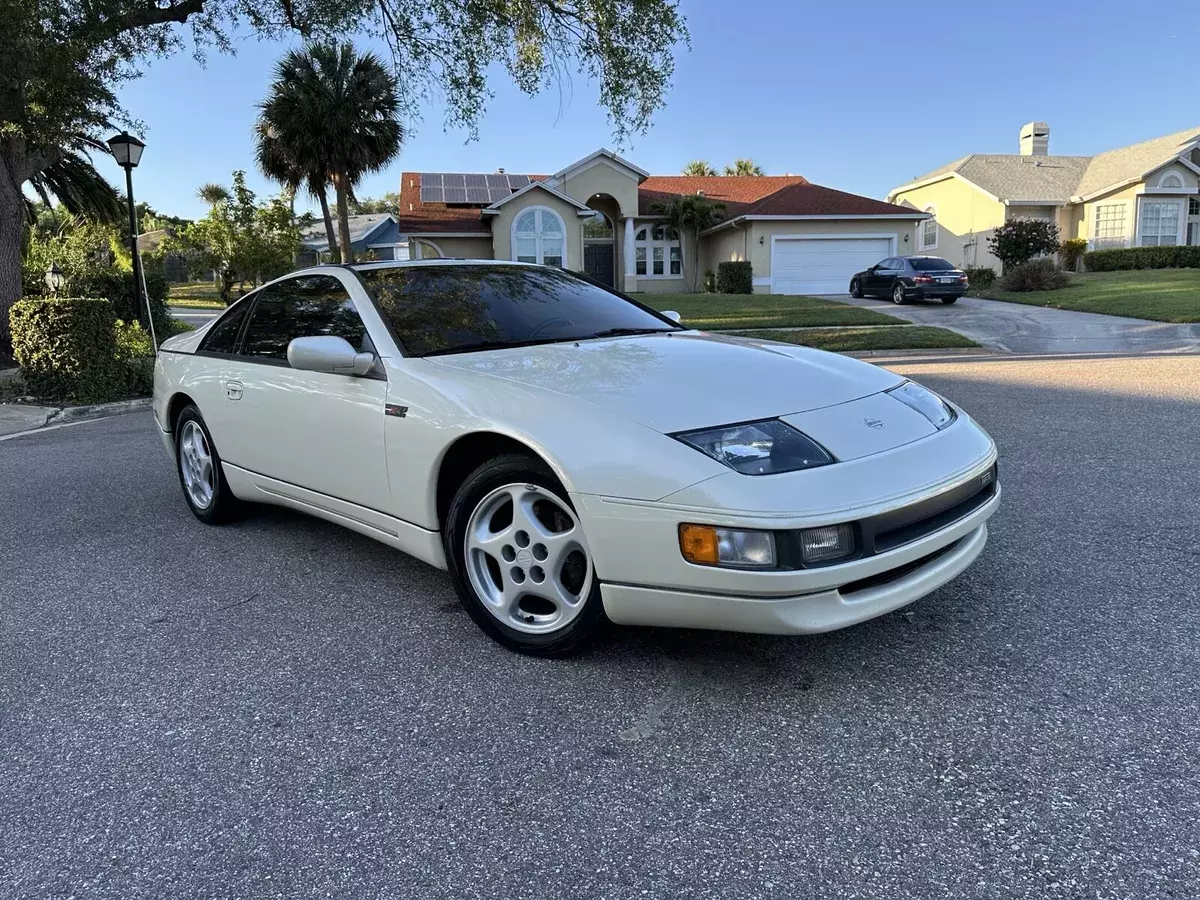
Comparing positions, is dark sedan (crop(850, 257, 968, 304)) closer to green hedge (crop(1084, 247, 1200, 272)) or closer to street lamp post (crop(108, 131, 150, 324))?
green hedge (crop(1084, 247, 1200, 272))

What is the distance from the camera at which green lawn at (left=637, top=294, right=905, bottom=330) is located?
1712 centimetres

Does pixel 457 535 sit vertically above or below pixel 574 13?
below

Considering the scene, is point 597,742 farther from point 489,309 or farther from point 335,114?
point 335,114

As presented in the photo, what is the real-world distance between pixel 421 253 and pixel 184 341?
26.6 metres

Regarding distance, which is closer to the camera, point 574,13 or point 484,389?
point 484,389

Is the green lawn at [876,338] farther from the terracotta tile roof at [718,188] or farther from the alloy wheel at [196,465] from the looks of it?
the terracotta tile roof at [718,188]

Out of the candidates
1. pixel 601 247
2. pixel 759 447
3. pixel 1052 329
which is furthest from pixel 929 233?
pixel 759 447

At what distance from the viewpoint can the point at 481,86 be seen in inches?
577

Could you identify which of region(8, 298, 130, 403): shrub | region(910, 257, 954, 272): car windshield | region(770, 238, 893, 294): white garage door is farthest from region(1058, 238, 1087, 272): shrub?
region(8, 298, 130, 403): shrub

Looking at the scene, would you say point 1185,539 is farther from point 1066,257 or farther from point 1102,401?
point 1066,257

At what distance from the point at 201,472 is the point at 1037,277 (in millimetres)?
25076

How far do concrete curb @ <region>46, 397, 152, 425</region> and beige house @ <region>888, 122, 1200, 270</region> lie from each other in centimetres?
3175

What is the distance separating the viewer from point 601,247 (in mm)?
33812

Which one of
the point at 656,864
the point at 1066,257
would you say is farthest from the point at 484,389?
the point at 1066,257
